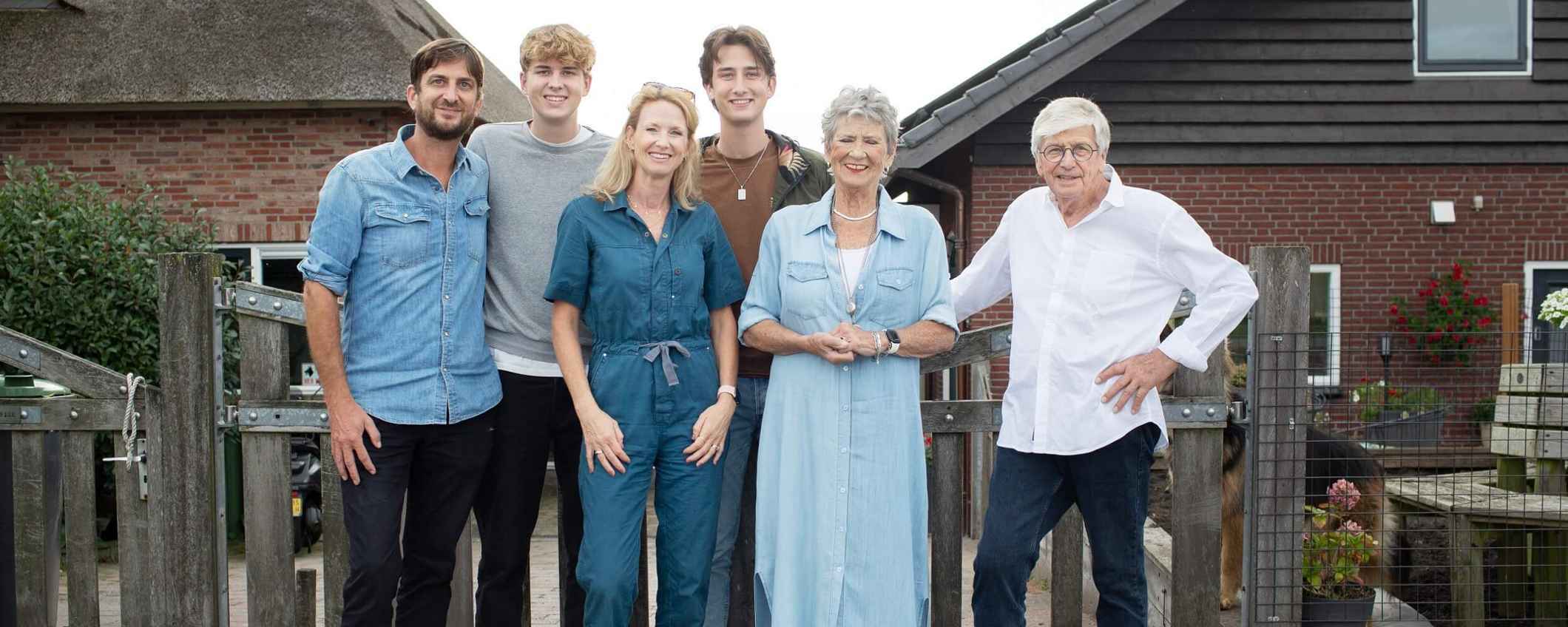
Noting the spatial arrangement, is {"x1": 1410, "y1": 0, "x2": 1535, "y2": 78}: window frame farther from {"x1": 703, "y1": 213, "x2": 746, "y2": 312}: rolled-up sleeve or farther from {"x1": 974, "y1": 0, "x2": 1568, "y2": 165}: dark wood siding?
{"x1": 703, "y1": 213, "x2": 746, "y2": 312}: rolled-up sleeve

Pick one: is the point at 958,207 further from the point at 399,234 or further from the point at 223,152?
the point at 399,234

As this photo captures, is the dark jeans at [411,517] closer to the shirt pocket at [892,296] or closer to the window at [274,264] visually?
the shirt pocket at [892,296]

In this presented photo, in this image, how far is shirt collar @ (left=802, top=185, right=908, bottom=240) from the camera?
10.8ft

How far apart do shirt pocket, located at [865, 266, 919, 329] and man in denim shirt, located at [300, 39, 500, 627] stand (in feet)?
3.78

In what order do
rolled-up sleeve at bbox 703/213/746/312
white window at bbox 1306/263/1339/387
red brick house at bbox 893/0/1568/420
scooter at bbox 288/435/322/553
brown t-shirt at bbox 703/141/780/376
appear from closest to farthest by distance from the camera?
→ rolled-up sleeve at bbox 703/213/746/312
brown t-shirt at bbox 703/141/780/376
scooter at bbox 288/435/322/553
red brick house at bbox 893/0/1568/420
white window at bbox 1306/263/1339/387

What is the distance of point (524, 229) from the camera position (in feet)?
11.5

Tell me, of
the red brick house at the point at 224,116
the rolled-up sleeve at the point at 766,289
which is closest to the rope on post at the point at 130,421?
the rolled-up sleeve at the point at 766,289

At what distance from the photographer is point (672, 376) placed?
3.24 meters

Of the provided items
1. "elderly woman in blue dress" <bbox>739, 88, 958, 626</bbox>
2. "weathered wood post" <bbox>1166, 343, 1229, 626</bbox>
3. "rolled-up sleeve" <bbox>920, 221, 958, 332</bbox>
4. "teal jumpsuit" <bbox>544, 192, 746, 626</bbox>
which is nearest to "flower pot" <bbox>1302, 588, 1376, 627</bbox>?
"weathered wood post" <bbox>1166, 343, 1229, 626</bbox>

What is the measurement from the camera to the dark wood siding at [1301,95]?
1030cm

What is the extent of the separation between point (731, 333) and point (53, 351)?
2313 millimetres

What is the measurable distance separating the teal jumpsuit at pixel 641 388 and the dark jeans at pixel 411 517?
0.37 meters

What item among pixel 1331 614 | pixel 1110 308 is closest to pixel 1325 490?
pixel 1331 614

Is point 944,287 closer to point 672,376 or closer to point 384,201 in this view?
point 672,376
